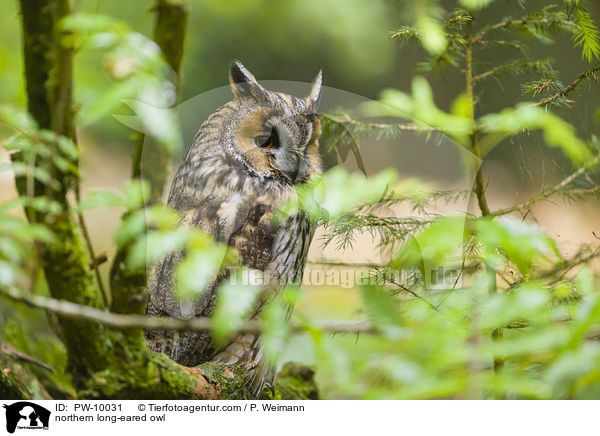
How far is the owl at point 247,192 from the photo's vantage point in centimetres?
96

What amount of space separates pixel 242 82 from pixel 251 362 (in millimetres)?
583

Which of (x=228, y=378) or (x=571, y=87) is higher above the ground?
(x=571, y=87)

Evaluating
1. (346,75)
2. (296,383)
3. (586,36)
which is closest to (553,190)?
(586,36)

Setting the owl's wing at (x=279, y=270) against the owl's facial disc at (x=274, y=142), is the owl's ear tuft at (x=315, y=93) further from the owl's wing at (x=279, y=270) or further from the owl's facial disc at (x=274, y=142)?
the owl's wing at (x=279, y=270)

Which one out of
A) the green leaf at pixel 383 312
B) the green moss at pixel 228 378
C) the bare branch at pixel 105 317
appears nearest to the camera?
the green leaf at pixel 383 312

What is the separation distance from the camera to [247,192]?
1021mm

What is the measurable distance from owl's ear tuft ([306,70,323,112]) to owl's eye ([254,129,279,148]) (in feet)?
0.32

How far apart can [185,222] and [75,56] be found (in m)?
0.37

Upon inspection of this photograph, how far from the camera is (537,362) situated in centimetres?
71

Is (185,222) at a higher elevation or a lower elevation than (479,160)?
lower

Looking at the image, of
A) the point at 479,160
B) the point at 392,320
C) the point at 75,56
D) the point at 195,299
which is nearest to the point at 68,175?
the point at 75,56

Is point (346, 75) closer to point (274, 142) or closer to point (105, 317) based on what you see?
point (274, 142)

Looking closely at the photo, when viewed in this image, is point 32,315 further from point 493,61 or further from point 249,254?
point 493,61
